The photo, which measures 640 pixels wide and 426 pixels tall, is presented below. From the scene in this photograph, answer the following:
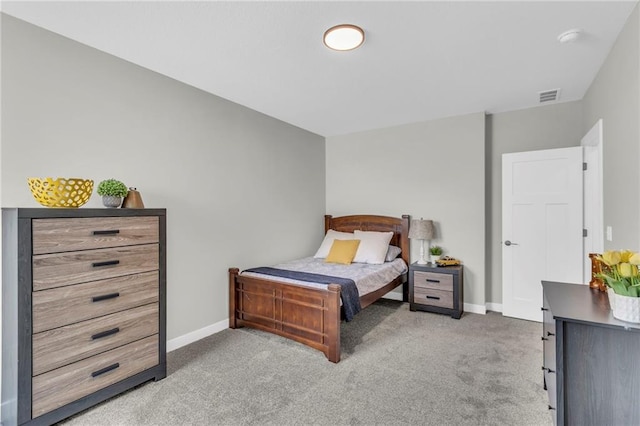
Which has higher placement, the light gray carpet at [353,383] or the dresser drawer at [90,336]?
the dresser drawer at [90,336]

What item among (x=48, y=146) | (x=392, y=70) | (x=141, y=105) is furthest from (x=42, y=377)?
(x=392, y=70)

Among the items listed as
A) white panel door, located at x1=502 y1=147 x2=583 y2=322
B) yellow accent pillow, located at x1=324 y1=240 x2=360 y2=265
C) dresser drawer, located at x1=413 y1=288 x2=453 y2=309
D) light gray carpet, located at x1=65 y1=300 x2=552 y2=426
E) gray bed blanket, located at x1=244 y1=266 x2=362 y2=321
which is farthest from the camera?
Answer: yellow accent pillow, located at x1=324 y1=240 x2=360 y2=265

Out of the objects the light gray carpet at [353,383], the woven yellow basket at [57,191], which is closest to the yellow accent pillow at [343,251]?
the light gray carpet at [353,383]

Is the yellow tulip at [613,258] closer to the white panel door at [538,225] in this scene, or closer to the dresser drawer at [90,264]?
the white panel door at [538,225]

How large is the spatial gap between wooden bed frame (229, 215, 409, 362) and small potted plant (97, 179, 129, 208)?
146 cm

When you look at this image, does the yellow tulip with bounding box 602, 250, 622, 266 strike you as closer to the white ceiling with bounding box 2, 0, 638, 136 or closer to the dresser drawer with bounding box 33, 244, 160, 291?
the white ceiling with bounding box 2, 0, 638, 136

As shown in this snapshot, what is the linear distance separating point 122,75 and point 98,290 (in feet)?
5.70

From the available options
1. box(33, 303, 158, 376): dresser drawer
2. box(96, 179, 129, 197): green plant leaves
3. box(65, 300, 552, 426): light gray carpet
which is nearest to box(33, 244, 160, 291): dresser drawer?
box(33, 303, 158, 376): dresser drawer

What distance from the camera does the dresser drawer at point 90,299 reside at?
178 centimetres

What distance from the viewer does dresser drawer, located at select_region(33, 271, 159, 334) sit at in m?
1.78

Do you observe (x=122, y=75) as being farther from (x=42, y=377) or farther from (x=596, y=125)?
(x=596, y=125)

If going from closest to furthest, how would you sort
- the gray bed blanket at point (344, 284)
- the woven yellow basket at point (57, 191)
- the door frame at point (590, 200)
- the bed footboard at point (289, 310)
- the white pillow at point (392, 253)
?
the woven yellow basket at point (57, 191) → the bed footboard at point (289, 310) → the gray bed blanket at point (344, 284) → the door frame at point (590, 200) → the white pillow at point (392, 253)

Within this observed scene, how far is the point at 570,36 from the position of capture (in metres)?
2.18

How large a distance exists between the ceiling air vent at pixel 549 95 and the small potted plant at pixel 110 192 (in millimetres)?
4087
